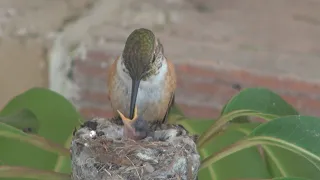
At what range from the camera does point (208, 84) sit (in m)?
2.05

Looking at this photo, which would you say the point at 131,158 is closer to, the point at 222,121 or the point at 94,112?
the point at 222,121

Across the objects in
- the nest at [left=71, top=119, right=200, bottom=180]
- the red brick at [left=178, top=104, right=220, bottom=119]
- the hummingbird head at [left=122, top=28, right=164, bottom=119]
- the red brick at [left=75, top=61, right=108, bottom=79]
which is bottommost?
the red brick at [left=178, top=104, right=220, bottom=119]

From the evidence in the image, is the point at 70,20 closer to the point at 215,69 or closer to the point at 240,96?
the point at 215,69

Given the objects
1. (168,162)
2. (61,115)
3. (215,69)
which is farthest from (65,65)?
(168,162)

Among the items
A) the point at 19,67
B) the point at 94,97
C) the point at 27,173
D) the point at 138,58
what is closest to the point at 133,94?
the point at 138,58

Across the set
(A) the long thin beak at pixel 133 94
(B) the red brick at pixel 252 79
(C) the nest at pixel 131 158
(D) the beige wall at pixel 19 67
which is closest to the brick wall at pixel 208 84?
(B) the red brick at pixel 252 79

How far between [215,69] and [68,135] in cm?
96

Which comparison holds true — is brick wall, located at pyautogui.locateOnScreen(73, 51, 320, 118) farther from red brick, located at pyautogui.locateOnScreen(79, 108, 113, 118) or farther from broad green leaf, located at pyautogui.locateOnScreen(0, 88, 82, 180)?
broad green leaf, located at pyautogui.locateOnScreen(0, 88, 82, 180)

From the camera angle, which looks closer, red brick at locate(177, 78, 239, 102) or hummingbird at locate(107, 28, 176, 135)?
hummingbird at locate(107, 28, 176, 135)

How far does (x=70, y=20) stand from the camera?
2.02m

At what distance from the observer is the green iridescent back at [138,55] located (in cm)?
112

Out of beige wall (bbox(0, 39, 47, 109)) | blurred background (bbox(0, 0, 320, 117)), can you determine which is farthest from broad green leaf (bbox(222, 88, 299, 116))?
beige wall (bbox(0, 39, 47, 109))

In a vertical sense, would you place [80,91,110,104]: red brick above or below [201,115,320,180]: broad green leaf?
below

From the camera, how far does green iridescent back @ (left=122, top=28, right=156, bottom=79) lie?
1.12m
